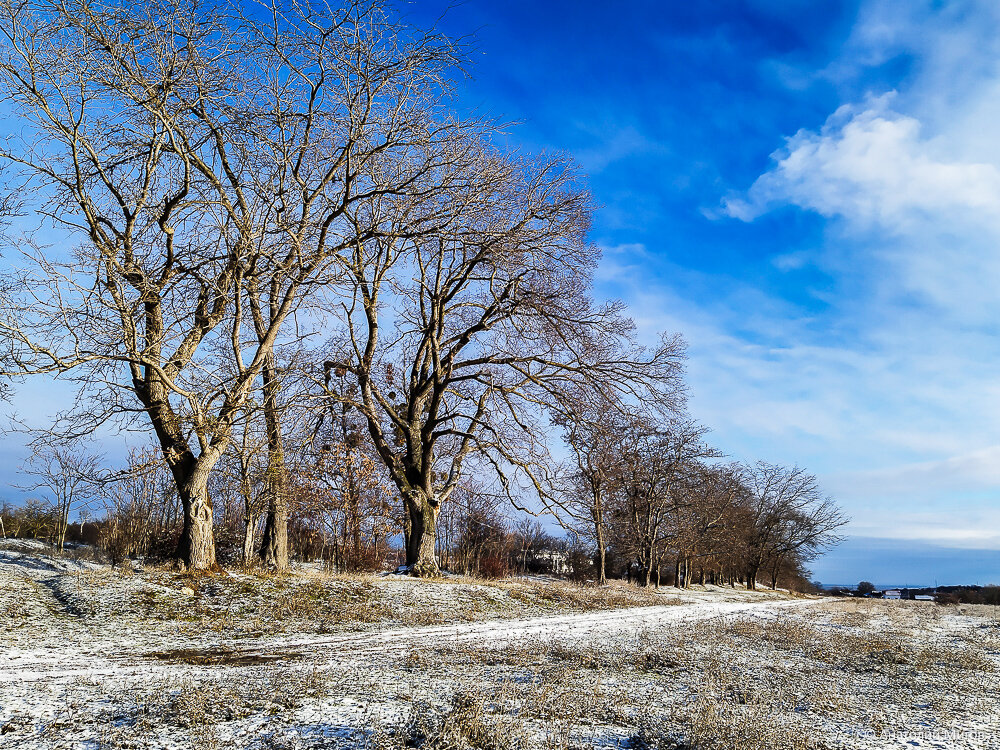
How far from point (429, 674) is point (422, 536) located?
42.3 feet

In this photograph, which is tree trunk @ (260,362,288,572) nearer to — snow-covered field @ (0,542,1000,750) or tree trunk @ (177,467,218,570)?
tree trunk @ (177,467,218,570)

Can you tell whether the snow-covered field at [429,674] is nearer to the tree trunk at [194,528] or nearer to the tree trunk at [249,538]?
the tree trunk at [194,528]

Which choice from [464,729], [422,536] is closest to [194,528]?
[422,536]

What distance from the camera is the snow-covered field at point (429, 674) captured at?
419 centimetres

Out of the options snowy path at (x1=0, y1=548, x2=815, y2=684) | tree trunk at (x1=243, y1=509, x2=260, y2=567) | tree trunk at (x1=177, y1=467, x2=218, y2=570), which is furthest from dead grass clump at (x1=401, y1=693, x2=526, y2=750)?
tree trunk at (x1=243, y1=509, x2=260, y2=567)

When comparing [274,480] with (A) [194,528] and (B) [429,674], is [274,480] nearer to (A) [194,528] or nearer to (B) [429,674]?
(A) [194,528]

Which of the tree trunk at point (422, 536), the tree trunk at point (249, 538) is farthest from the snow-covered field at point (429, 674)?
the tree trunk at point (249, 538)

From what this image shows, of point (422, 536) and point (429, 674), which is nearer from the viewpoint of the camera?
point (429, 674)

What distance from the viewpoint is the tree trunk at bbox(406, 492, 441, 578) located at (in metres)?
18.4

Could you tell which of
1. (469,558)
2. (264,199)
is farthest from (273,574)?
(469,558)

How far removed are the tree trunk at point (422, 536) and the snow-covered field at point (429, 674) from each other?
578cm

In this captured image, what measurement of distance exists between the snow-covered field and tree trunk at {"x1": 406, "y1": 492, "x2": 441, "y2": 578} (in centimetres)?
578

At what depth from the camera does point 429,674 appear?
19.6ft

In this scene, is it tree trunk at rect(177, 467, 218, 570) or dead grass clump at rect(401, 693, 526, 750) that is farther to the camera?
tree trunk at rect(177, 467, 218, 570)
